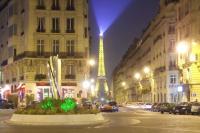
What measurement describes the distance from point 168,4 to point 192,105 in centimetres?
4297

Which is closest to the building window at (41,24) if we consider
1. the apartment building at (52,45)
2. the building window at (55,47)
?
the apartment building at (52,45)

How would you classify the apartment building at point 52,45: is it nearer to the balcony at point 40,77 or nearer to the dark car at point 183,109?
the balcony at point 40,77

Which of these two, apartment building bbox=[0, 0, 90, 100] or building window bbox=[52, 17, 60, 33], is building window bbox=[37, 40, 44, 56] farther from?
building window bbox=[52, 17, 60, 33]

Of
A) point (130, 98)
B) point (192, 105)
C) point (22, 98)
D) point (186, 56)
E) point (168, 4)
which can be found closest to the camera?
point (192, 105)

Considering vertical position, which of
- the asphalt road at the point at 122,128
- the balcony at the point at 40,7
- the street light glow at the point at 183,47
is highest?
the balcony at the point at 40,7

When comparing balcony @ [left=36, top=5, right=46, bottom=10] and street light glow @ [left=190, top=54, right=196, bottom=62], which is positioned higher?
balcony @ [left=36, top=5, right=46, bottom=10]

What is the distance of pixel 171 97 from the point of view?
328 feet

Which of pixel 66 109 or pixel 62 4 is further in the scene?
pixel 62 4

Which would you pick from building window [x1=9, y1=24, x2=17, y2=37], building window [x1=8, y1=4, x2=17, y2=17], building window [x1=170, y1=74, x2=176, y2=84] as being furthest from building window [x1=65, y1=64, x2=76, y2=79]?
building window [x1=170, y1=74, x2=176, y2=84]

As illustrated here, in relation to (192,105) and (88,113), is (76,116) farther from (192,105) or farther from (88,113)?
(192,105)

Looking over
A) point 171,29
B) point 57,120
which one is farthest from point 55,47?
point 57,120

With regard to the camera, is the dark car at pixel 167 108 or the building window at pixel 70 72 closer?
the dark car at pixel 167 108

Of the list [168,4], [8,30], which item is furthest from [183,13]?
[8,30]

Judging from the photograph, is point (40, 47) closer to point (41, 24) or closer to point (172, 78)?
point (41, 24)
